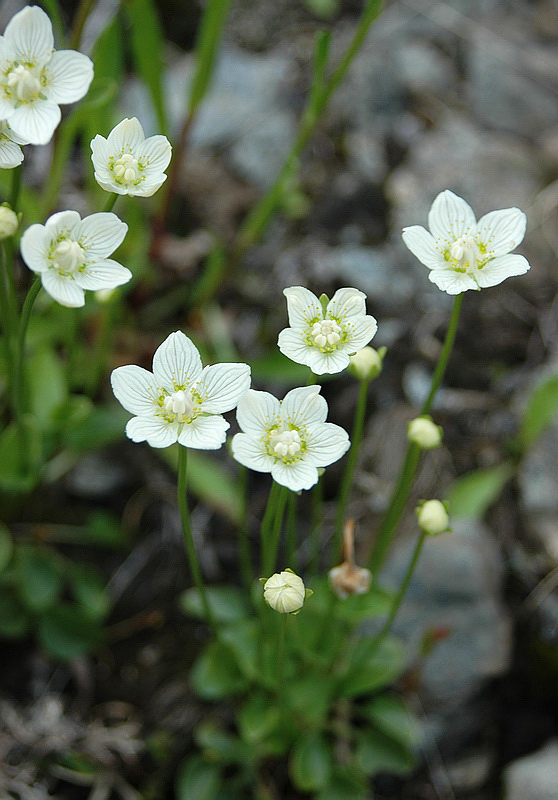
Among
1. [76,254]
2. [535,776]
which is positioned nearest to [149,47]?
[76,254]

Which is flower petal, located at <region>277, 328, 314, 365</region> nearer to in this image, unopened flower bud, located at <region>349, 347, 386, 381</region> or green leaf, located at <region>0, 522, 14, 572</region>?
unopened flower bud, located at <region>349, 347, 386, 381</region>

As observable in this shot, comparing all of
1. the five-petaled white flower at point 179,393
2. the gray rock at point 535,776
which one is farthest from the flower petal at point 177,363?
the gray rock at point 535,776

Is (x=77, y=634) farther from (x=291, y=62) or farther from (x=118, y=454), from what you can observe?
(x=291, y=62)

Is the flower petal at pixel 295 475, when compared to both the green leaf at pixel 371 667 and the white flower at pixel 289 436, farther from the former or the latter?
the green leaf at pixel 371 667

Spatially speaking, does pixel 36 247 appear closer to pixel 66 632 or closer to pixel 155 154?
pixel 155 154

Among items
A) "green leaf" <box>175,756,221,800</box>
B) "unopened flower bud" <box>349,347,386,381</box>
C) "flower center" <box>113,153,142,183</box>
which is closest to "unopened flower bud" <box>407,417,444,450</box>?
"unopened flower bud" <box>349,347,386,381</box>
